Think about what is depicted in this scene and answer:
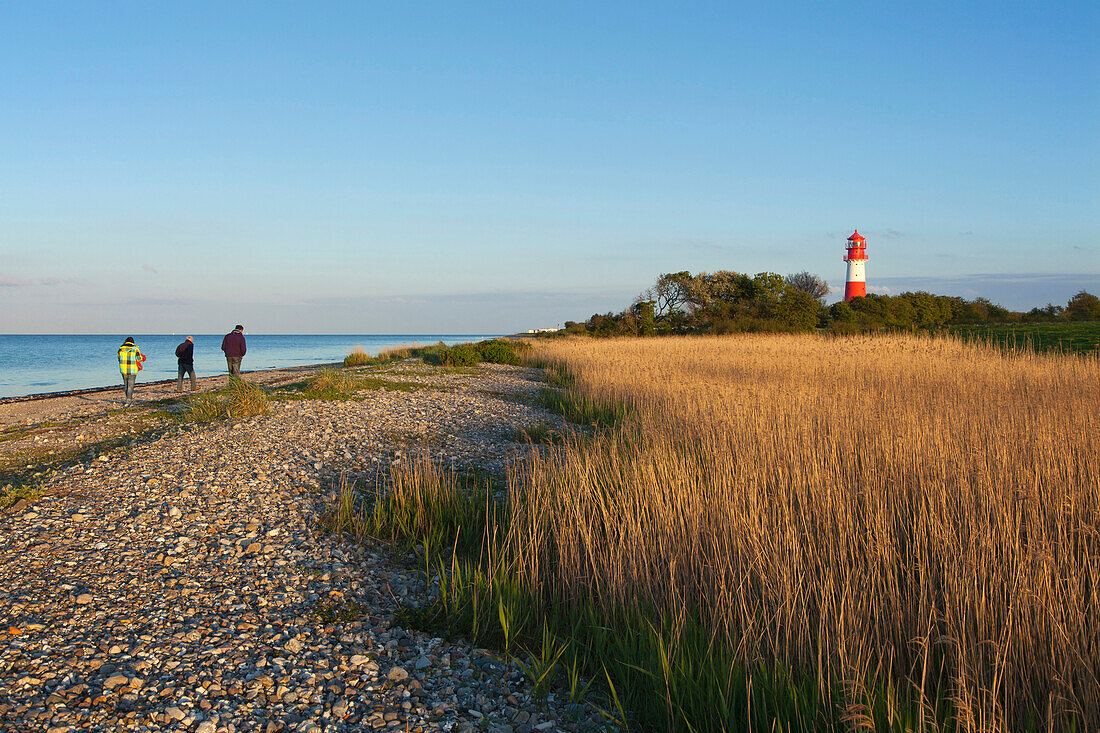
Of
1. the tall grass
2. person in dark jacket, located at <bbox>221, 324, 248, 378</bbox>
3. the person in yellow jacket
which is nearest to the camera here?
the tall grass

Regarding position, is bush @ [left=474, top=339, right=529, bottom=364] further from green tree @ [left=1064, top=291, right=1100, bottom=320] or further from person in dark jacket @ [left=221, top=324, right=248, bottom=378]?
green tree @ [left=1064, top=291, right=1100, bottom=320]

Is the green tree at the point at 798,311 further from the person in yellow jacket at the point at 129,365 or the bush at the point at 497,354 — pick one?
the person in yellow jacket at the point at 129,365

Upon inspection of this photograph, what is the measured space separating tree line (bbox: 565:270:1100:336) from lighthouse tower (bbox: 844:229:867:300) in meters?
11.3

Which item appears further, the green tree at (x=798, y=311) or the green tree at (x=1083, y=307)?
the green tree at (x=798, y=311)

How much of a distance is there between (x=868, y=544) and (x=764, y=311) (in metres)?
39.0

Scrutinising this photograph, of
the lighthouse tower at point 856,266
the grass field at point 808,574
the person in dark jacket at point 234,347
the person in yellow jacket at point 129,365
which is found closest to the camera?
the grass field at point 808,574

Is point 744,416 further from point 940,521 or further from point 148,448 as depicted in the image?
point 148,448

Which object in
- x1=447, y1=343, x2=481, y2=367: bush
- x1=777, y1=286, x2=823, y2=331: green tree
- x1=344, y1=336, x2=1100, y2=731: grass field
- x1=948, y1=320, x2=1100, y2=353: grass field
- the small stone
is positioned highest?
x1=777, y1=286, x2=823, y2=331: green tree

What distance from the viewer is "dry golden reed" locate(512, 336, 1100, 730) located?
287 centimetres

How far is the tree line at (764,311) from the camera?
37375mm

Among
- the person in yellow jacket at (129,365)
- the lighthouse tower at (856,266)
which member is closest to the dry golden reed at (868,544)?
the person in yellow jacket at (129,365)

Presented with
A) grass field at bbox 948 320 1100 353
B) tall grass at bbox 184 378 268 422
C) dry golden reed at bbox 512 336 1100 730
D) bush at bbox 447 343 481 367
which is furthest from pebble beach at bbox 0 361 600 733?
grass field at bbox 948 320 1100 353

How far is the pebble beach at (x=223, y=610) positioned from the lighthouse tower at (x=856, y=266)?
53897mm

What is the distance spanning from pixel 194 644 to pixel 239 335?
1653cm
